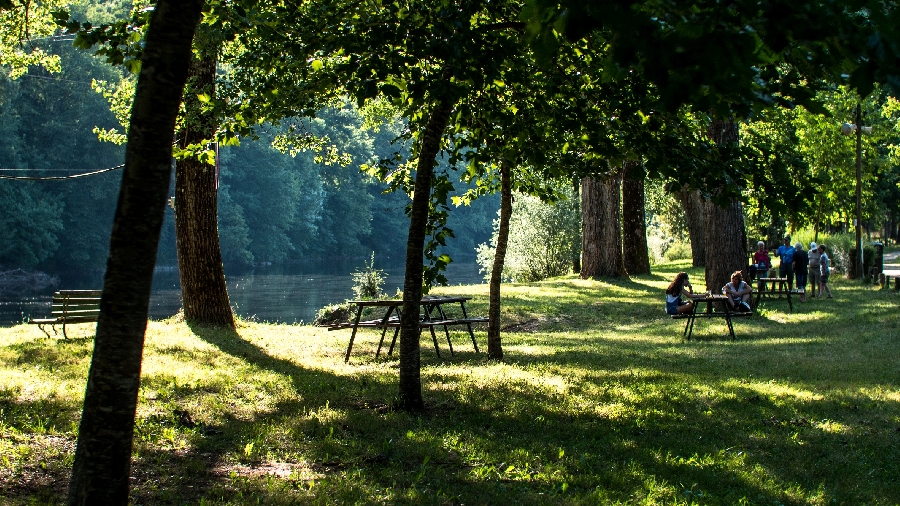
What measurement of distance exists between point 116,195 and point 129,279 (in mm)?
60239

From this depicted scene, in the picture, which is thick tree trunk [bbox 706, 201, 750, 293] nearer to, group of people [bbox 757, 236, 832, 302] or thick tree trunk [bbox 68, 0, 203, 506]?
group of people [bbox 757, 236, 832, 302]

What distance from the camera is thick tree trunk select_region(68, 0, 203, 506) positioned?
3859 millimetres

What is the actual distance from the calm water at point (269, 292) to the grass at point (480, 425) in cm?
1703

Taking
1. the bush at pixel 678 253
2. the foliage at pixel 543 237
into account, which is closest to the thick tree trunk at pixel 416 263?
the foliage at pixel 543 237

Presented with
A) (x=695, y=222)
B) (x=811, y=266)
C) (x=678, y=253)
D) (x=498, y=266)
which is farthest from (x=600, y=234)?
(x=678, y=253)

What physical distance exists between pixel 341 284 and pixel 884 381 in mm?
41519

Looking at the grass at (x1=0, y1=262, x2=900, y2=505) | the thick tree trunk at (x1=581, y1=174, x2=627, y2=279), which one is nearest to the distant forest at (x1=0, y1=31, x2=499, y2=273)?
the thick tree trunk at (x1=581, y1=174, x2=627, y2=279)

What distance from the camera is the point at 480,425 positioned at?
686 cm

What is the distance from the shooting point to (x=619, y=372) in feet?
33.2

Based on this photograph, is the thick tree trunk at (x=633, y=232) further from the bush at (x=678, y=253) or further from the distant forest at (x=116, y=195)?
the bush at (x=678, y=253)

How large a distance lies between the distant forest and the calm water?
150 inches

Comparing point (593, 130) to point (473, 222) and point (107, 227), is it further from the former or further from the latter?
point (473, 222)

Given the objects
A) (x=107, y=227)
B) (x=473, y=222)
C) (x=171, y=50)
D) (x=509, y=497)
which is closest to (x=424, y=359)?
(x=509, y=497)

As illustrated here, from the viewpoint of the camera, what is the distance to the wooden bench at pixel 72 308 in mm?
12445
